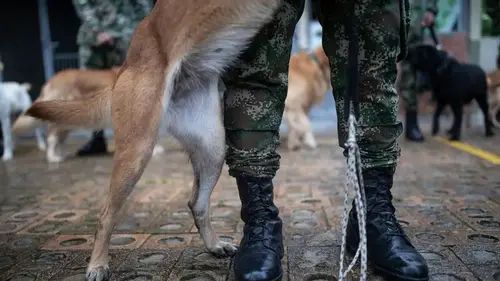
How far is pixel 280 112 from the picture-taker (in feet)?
5.29

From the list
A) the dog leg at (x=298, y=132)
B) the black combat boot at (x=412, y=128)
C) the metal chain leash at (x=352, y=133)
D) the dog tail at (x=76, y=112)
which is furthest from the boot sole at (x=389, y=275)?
the black combat boot at (x=412, y=128)

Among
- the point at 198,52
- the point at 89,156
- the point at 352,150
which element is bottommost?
the point at 89,156

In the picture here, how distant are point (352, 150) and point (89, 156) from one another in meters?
4.27

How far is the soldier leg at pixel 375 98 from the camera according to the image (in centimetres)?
150

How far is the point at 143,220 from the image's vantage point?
2.29 meters

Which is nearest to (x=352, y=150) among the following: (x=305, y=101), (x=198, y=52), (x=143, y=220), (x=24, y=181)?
(x=198, y=52)

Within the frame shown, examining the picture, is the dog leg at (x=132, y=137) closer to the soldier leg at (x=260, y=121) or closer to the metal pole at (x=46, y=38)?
the soldier leg at (x=260, y=121)

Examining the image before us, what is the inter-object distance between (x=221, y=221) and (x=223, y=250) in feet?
1.60

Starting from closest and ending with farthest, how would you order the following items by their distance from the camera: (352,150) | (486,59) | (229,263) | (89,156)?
(352,150)
(229,263)
(89,156)
(486,59)

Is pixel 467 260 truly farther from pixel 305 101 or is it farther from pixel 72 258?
pixel 305 101

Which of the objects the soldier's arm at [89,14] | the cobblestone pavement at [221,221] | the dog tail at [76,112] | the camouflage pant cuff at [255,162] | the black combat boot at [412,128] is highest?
the soldier's arm at [89,14]

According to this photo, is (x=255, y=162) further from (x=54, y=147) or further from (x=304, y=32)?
(x=304, y=32)

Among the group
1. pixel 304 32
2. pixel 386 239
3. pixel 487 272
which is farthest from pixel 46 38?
pixel 487 272

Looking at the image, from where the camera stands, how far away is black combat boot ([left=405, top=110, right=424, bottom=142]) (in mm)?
5152
